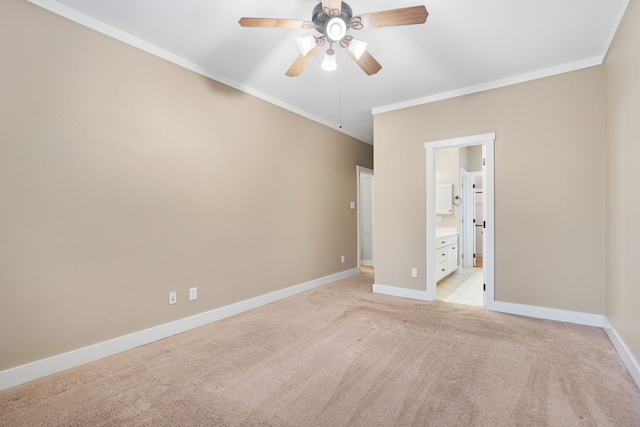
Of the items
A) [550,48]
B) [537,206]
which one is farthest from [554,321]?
[550,48]

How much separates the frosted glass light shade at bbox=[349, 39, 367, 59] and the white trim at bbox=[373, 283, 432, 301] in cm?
303

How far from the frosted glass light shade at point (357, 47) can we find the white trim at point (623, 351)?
2798 millimetres

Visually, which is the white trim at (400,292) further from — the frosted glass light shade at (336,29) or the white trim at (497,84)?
the frosted glass light shade at (336,29)

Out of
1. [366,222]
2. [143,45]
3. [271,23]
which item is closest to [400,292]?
[366,222]

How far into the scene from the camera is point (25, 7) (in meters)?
1.99

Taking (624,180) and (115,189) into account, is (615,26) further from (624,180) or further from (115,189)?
(115,189)

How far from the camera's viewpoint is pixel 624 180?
2.25m

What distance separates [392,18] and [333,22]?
1.22 feet

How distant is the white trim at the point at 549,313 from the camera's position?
2914 mm

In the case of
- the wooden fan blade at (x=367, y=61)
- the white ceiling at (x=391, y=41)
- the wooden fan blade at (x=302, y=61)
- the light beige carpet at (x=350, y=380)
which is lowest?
the light beige carpet at (x=350, y=380)

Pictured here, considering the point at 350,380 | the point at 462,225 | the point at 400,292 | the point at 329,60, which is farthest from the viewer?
the point at 462,225

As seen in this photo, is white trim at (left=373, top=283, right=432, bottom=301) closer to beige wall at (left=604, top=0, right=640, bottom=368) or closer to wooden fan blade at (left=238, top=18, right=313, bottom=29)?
beige wall at (left=604, top=0, right=640, bottom=368)

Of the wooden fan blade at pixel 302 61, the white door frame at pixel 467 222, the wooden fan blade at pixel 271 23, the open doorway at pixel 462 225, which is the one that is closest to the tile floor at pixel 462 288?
the open doorway at pixel 462 225

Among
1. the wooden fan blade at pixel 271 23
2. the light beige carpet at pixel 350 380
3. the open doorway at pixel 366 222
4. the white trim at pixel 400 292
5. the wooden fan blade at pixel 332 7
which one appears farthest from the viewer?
the open doorway at pixel 366 222
